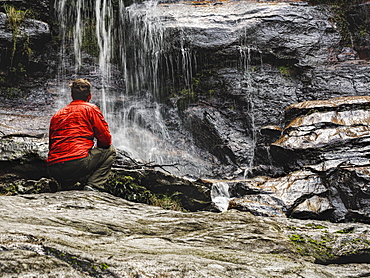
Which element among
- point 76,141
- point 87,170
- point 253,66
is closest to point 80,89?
point 76,141

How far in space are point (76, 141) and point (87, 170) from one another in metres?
0.52

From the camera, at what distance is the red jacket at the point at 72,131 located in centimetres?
514

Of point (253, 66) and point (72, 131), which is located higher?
point (253, 66)

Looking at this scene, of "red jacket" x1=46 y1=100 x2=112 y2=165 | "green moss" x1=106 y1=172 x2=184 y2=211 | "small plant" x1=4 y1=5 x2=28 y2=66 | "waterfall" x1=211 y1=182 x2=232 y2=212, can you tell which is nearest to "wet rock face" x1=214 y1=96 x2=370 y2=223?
"waterfall" x1=211 y1=182 x2=232 y2=212

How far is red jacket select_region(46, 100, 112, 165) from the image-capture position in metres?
5.14

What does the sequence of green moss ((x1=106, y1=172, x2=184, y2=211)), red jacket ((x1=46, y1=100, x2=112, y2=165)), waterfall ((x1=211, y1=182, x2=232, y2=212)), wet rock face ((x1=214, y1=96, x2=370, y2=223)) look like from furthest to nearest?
waterfall ((x1=211, y1=182, x2=232, y2=212))
wet rock face ((x1=214, y1=96, x2=370, y2=223))
green moss ((x1=106, y1=172, x2=184, y2=211))
red jacket ((x1=46, y1=100, x2=112, y2=165))

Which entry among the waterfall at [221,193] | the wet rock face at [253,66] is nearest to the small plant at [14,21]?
the wet rock face at [253,66]

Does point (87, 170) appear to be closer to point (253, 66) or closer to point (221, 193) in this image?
point (221, 193)

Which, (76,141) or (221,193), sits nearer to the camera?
(76,141)

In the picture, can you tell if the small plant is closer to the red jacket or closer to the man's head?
the man's head

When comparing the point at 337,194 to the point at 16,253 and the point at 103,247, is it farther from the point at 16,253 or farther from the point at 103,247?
the point at 16,253

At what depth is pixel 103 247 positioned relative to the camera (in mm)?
3043

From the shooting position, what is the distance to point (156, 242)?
3.61m

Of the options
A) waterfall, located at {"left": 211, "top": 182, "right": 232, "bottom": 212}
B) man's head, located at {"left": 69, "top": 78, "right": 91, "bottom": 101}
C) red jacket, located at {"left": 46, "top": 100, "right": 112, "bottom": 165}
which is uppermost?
man's head, located at {"left": 69, "top": 78, "right": 91, "bottom": 101}
